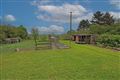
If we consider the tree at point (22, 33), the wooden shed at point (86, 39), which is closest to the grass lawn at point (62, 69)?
the wooden shed at point (86, 39)

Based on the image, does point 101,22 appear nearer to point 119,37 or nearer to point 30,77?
point 119,37

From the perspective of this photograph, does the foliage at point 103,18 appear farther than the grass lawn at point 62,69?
Yes

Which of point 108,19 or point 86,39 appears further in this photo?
point 108,19

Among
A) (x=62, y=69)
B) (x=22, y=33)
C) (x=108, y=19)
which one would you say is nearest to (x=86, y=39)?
(x=108, y=19)

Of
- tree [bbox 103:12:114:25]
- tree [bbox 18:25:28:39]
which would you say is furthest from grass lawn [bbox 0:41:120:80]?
tree [bbox 18:25:28:39]

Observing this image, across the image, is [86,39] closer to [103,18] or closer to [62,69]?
[103,18]

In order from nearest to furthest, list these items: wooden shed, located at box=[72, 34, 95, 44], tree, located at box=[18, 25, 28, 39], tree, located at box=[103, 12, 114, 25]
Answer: wooden shed, located at box=[72, 34, 95, 44]
tree, located at box=[103, 12, 114, 25]
tree, located at box=[18, 25, 28, 39]

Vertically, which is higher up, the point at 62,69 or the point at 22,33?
the point at 22,33

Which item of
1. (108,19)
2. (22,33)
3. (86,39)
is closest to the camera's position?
(86,39)

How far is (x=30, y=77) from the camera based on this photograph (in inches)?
272

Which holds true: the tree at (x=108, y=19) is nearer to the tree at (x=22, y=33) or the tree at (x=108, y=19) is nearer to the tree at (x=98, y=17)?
the tree at (x=98, y=17)

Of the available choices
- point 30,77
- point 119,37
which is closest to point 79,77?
point 30,77

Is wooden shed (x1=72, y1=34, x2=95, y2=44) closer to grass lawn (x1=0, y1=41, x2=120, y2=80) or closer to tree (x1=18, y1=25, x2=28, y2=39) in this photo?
tree (x1=18, y1=25, x2=28, y2=39)

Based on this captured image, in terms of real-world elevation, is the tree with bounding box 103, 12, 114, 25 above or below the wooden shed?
above
